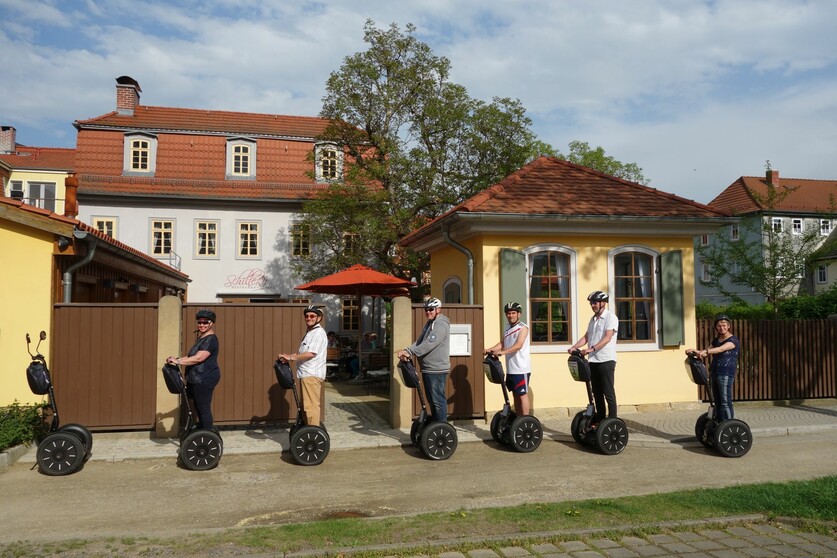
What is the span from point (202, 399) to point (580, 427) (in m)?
Result: 4.66

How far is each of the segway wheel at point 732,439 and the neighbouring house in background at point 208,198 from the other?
20.1m

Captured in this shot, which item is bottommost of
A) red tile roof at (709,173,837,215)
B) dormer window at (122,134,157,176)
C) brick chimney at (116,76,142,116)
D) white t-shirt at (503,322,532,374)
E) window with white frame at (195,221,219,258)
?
white t-shirt at (503,322,532,374)

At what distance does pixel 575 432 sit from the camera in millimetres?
8578

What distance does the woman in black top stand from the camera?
24.2 feet

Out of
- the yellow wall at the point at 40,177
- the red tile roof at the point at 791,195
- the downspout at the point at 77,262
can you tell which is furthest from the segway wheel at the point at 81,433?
the red tile roof at the point at 791,195

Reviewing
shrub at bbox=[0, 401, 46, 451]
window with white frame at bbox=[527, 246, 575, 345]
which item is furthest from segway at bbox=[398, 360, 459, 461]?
shrub at bbox=[0, 401, 46, 451]

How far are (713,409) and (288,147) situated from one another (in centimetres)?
2372

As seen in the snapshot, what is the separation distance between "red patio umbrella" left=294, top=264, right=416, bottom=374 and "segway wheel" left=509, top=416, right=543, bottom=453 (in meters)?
7.08

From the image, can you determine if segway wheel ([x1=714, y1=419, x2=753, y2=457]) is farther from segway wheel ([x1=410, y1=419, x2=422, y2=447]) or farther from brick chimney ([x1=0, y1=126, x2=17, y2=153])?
brick chimney ([x1=0, y1=126, x2=17, y2=153])

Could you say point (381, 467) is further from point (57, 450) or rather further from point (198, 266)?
point (198, 266)

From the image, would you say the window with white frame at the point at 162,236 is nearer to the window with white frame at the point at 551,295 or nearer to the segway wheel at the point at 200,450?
the window with white frame at the point at 551,295

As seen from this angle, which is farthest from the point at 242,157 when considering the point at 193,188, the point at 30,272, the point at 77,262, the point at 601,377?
the point at 601,377

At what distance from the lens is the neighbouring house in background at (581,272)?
34.9 feet

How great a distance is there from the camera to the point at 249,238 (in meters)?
27.6
